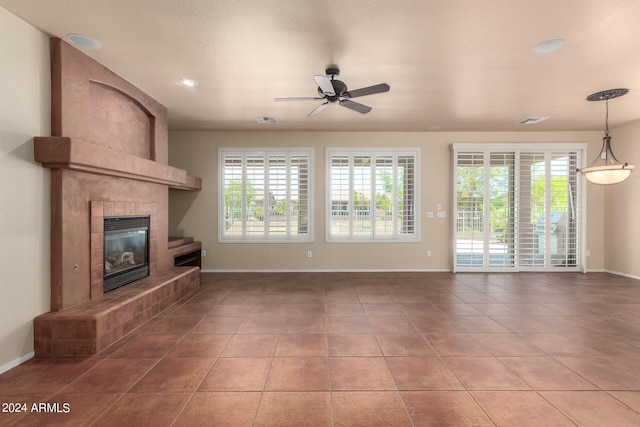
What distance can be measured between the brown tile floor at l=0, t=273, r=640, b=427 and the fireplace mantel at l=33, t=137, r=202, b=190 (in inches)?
67.4

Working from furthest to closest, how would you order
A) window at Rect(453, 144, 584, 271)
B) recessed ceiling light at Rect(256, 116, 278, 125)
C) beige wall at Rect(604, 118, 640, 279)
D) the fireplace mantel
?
window at Rect(453, 144, 584, 271) < beige wall at Rect(604, 118, 640, 279) < recessed ceiling light at Rect(256, 116, 278, 125) < the fireplace mantel

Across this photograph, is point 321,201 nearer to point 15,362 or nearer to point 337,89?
point 337,89

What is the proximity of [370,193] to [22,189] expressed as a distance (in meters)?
5.00

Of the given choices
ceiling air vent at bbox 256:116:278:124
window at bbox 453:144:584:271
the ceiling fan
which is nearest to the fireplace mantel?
the ceiling fan

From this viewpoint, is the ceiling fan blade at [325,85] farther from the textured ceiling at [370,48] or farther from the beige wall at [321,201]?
the beige wall at [321,201]

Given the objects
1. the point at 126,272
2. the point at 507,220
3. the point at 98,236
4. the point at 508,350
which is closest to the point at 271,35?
the point at 98,236

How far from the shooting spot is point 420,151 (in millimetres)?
6059

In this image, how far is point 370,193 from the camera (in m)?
6.02

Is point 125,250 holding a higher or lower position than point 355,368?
higher

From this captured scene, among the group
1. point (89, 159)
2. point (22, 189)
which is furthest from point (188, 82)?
point (22, 189)

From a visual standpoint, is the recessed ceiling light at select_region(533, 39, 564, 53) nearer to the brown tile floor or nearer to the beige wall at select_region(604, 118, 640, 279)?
the brown tile floor

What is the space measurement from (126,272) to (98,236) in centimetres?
71

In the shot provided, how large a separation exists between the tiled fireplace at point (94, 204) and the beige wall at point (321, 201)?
5.90ft

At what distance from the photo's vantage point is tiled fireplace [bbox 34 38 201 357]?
260 cm
